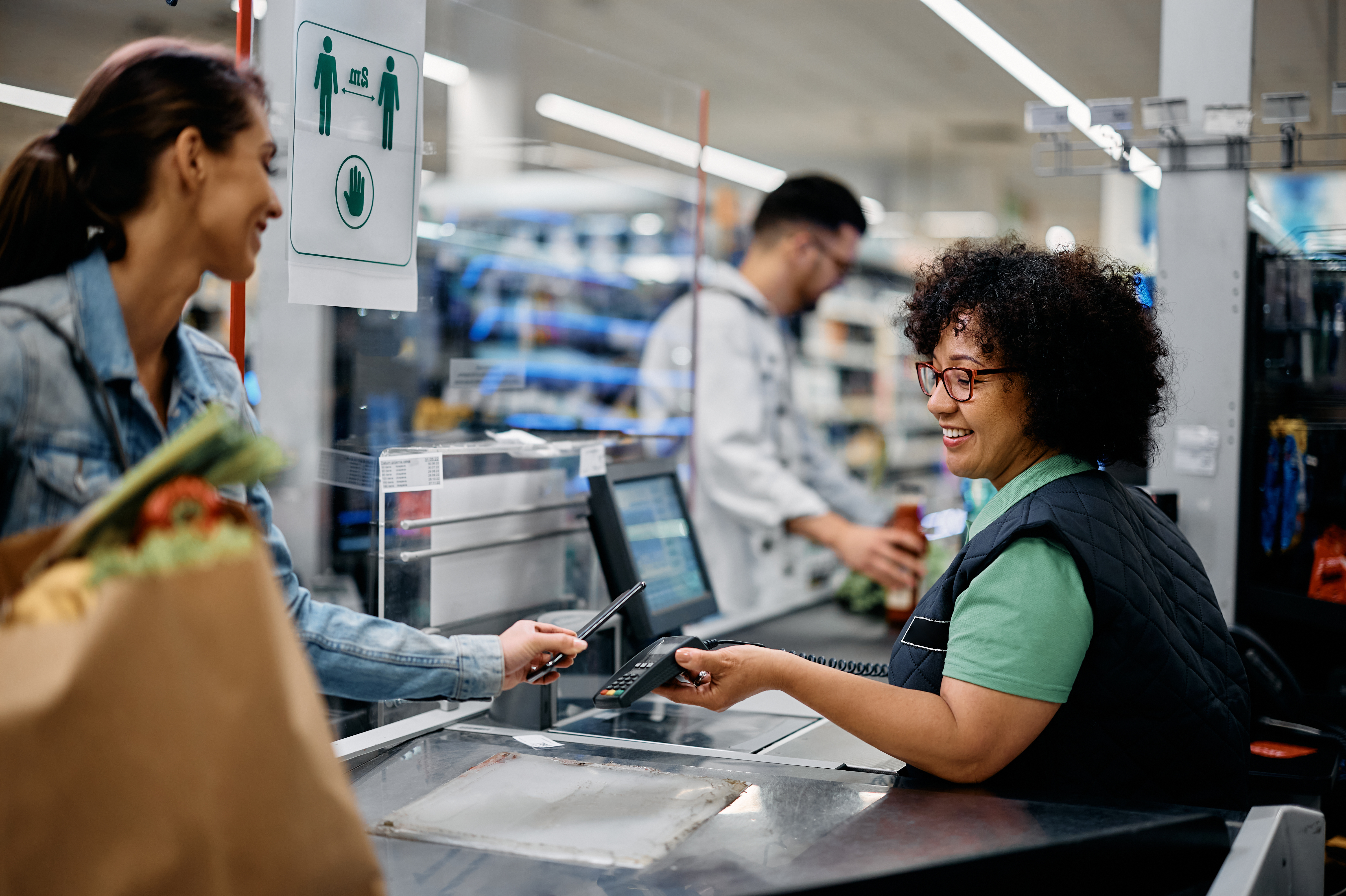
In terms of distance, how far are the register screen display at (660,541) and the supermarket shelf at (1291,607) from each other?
1.57 m

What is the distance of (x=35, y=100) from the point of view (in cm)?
160

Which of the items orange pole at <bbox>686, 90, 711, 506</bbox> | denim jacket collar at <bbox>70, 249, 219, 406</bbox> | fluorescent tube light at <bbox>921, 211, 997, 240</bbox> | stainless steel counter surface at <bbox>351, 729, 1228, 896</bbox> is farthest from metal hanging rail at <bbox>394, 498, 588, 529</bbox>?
fluorescent tube light at <bbox>921, 211, 997, 240</bbox>

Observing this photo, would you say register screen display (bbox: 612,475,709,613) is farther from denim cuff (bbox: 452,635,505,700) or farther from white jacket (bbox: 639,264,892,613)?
white jacket (bbox: 639,264,892,613)

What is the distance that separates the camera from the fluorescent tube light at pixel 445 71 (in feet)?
7.27

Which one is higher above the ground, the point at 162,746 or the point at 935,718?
the point at 162,746

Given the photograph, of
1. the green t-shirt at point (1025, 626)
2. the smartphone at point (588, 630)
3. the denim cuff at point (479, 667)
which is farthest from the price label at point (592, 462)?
the green t-shirt at point (1025, 626)

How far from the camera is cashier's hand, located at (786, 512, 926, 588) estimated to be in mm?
2990

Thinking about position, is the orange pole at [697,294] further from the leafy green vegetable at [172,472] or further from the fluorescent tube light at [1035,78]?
the leafy green vegetable at [172,472]

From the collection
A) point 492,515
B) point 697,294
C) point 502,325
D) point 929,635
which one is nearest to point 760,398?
point 697,294

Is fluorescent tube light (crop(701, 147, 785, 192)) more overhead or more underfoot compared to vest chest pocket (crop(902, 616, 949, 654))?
more overhead

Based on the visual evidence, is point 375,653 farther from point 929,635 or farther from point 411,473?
point 929,635

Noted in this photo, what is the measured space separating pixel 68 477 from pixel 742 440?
2449 mm

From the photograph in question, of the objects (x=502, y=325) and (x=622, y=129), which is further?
(x=502, y=325)

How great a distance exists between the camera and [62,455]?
1116mm
